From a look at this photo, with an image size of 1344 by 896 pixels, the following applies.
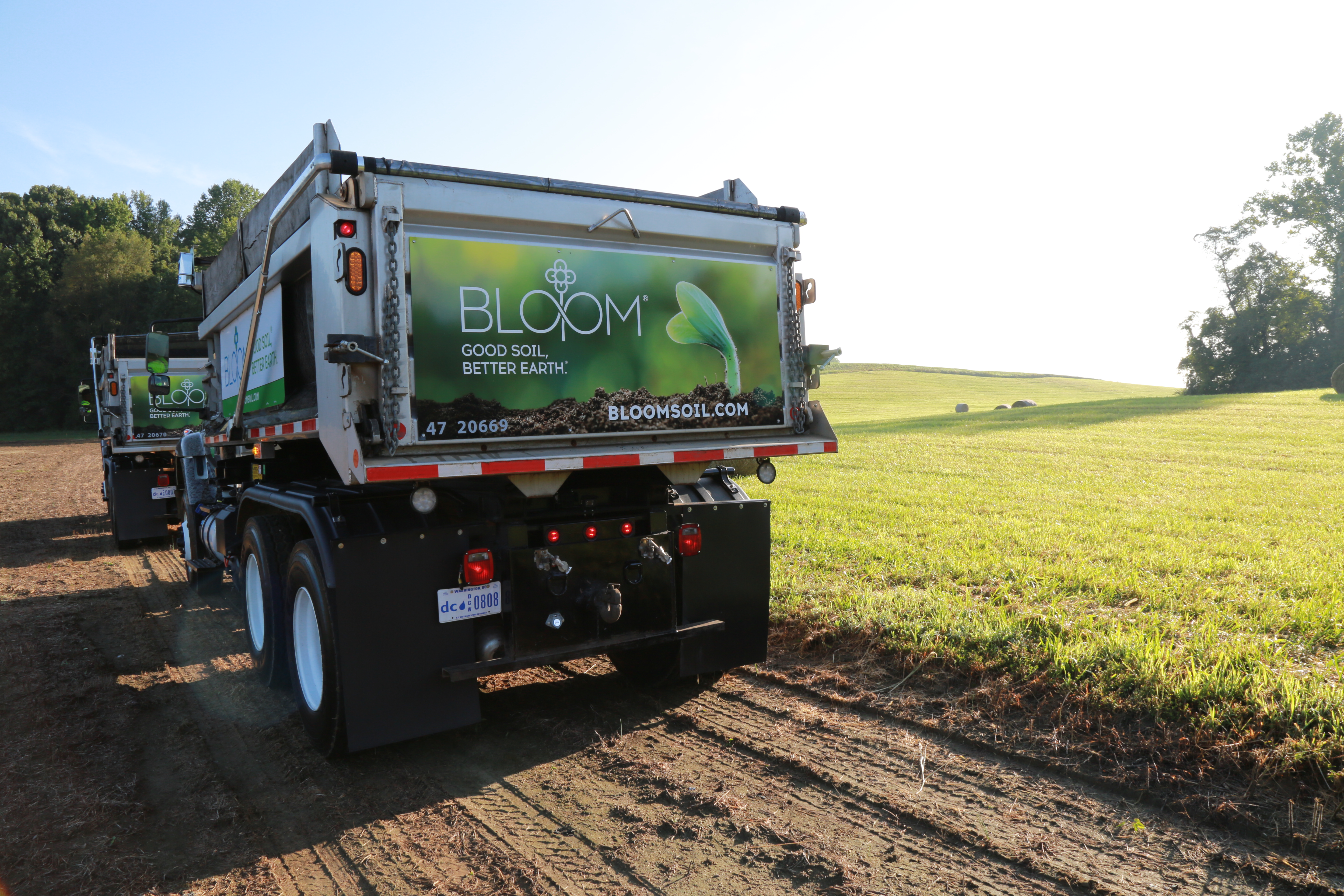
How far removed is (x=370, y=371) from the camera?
3.93 metres

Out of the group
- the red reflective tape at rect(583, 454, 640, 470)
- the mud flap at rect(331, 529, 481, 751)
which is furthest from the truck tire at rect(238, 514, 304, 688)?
the red reflective tape at rect(583, 454, 640, 470)

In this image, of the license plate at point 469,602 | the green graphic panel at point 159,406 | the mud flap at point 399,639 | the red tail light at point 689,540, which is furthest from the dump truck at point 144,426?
the red tail light at point 689,540

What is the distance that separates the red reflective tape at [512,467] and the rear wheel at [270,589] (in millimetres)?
1777

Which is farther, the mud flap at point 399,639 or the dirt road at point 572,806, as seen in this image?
the mud flap at point 399,639

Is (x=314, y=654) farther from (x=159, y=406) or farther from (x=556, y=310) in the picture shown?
(x=159, y=406)

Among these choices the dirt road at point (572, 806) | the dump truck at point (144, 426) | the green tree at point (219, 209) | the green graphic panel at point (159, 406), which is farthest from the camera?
the green tree at point (219, 209)

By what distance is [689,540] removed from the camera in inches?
194

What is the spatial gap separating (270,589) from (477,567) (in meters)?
1.79

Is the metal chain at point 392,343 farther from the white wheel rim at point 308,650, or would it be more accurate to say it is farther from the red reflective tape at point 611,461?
the white wheel rim at point 308,650

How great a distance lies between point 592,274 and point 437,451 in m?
1.28

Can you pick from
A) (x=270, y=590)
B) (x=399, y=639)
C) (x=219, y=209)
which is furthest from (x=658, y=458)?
(x=219, y=209)

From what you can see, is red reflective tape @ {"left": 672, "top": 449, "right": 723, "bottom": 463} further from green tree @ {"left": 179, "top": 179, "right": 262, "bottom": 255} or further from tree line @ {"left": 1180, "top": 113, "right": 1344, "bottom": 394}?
green tree @ {"left": 179, "top": 179, "right": 262, "bottom": 255}

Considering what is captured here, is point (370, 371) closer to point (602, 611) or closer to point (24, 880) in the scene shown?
point (602, 611)

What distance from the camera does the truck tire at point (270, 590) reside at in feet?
16.7
